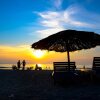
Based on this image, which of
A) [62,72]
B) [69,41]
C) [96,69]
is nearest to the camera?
[62,72]

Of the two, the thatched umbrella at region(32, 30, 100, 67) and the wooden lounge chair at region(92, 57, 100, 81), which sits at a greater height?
the thatched umbrella at region(32, 30, 100, 67)

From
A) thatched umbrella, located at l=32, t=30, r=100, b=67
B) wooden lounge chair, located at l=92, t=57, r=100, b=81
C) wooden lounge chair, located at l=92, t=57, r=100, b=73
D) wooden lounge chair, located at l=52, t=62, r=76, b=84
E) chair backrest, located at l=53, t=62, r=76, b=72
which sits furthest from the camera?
chair backrest, located at l=53, t=62, r=76, b=72

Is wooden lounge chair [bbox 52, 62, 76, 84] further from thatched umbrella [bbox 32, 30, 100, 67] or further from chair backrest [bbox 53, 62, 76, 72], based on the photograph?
thatched umbrella [bbox 32, 30, 100, 67]

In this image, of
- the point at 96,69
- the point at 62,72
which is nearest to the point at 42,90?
the point at 62,72

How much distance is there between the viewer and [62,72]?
15438 mm

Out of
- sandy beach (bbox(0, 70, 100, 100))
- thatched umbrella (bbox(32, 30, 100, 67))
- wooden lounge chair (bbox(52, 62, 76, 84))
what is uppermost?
thatched umbrella (bbox(32, 30, 100, 67))

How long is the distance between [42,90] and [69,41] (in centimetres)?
446

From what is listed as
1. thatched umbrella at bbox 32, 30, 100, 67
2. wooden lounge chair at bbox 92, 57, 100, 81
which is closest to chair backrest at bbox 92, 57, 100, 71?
wooden lounge chair at bbox 92, 57, 100, 81

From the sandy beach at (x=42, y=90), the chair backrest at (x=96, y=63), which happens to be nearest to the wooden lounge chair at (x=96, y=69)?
the chair backrest at (x=96, y=63)

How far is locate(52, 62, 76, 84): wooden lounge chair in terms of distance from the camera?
1517 cm

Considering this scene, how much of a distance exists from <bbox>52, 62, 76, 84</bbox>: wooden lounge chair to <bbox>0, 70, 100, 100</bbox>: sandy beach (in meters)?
0.42

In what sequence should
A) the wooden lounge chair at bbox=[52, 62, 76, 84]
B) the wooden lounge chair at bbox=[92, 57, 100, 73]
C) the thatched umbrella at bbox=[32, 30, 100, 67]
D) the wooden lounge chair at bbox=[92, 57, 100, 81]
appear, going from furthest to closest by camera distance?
1. the thatched umbrella at bbox=[32, 30, 100, 67]
2. the wooden lounge chair at bbox=[92, 57, 100, 73]
3. the wooden lounge chair at bbox=[92, 57, 100, 81]
4. the wooden lounge chair at bbox=[52, 62, 76, 84]

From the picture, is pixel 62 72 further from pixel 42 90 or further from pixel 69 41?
pixel 69 41

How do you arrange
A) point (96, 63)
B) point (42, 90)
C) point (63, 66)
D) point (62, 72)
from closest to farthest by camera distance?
point (42, 90), point (62, 72), point (96, 63), point (63, 66)
